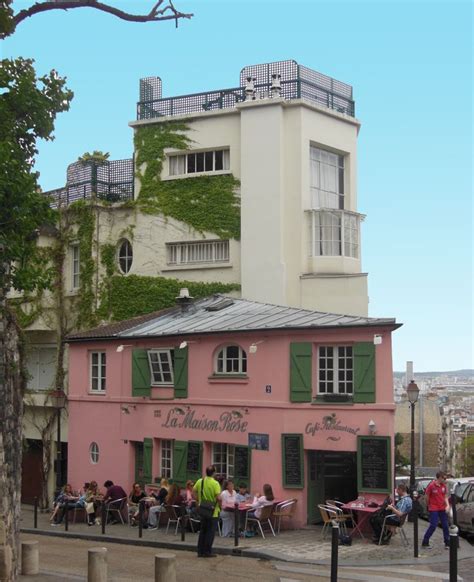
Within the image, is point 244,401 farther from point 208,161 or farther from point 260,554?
point 208,161

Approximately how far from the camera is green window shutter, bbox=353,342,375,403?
73.0ft

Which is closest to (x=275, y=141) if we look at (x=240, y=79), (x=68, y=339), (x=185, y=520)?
(x=240, y=79)

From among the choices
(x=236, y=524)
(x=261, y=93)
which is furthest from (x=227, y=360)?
(x=261, y=93)

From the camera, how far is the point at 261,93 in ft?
116

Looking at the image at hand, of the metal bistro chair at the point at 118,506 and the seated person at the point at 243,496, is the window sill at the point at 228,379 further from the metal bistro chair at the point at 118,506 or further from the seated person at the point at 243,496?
the metal bistro chair at the point at 118,506

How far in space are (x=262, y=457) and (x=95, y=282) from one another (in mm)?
13724

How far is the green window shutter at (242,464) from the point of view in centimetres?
2393

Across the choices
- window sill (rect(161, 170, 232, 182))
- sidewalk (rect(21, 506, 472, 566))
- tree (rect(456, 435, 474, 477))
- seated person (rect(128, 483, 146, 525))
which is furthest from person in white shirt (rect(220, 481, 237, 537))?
tree (rect(456, 435, 474, 477))

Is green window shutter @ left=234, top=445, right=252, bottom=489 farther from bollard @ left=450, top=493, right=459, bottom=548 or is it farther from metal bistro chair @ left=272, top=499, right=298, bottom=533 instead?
bollard @ left=450, top=493, right=459, bottom=548

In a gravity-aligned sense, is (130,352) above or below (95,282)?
below

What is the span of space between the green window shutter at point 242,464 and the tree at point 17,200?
814 centimetres

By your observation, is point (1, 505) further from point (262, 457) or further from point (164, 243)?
point (164, 243)

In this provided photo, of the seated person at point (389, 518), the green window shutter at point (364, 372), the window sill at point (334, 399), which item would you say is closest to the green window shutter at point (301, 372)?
the window sill at point (334, 399)

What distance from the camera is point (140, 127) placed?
37.4 m
